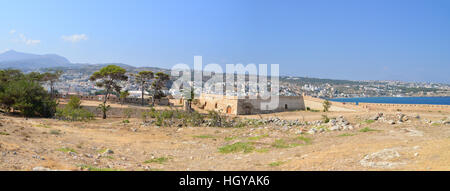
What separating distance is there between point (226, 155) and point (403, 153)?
5254mm

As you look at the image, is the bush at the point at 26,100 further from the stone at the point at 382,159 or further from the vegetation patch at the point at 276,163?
the stone at the point at 382,159

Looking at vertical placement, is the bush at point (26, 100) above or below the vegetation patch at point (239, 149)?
above

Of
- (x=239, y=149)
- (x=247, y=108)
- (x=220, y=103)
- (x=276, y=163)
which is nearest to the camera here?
(x=276, y=163)

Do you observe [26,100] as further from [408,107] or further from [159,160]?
[408,107]

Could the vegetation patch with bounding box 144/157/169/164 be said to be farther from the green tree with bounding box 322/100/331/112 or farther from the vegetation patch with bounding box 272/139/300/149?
the green tree with bounding box 322/100/331/112

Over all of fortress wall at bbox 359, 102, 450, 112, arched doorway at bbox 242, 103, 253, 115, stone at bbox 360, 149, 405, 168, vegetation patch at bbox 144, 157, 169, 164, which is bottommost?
arched doorway at bbox 242, 103, 253, 115

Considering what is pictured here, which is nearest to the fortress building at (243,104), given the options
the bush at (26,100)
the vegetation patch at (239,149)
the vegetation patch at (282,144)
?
the bush at (26,100)

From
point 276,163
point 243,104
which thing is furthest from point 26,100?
point 243,104

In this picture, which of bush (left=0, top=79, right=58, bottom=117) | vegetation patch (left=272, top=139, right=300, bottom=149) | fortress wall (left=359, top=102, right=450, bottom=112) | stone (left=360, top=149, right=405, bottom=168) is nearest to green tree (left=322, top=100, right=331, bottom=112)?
fortress wall (left=359, top=102, right=450, bottom=112)

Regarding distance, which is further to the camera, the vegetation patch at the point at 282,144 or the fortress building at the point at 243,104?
the fortress building at the point at 243,104
